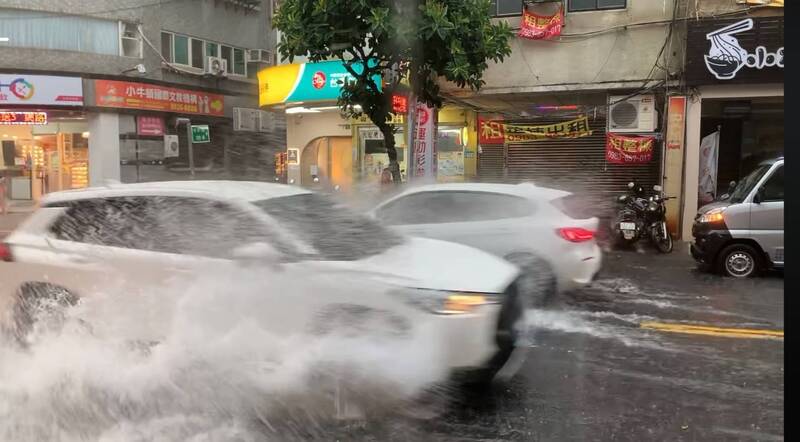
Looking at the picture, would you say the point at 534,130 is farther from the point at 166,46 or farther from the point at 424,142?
the point at 166,46

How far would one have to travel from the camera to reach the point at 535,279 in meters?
2.49

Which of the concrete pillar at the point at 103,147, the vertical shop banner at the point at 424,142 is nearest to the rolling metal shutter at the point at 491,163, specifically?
the vertical shop banner at the point at 424,142

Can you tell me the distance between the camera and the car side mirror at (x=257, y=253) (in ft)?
6.04

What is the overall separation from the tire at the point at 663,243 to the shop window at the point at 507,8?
207cm

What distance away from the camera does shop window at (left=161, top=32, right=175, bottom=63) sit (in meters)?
1.94

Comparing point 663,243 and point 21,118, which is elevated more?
point 21,118

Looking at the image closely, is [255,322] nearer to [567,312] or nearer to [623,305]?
[567,312]

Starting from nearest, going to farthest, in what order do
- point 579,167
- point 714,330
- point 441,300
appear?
point 441,300, point 714,330, point 579,167

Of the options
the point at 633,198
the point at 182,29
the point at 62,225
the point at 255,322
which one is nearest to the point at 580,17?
the point at 633,198

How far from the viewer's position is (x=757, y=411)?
74.9 inches

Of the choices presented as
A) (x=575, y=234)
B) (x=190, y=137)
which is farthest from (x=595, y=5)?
(x=190, y=137)

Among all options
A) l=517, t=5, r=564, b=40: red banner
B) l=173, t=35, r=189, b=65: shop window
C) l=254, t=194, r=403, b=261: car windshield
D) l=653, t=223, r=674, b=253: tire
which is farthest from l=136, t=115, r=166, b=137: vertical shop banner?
l=653, t=223, r=674, b=253: tire

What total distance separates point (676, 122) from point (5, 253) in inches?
149

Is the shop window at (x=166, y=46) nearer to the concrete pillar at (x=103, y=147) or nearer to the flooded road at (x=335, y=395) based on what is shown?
the concrete pillar at (x=103, y=147)
